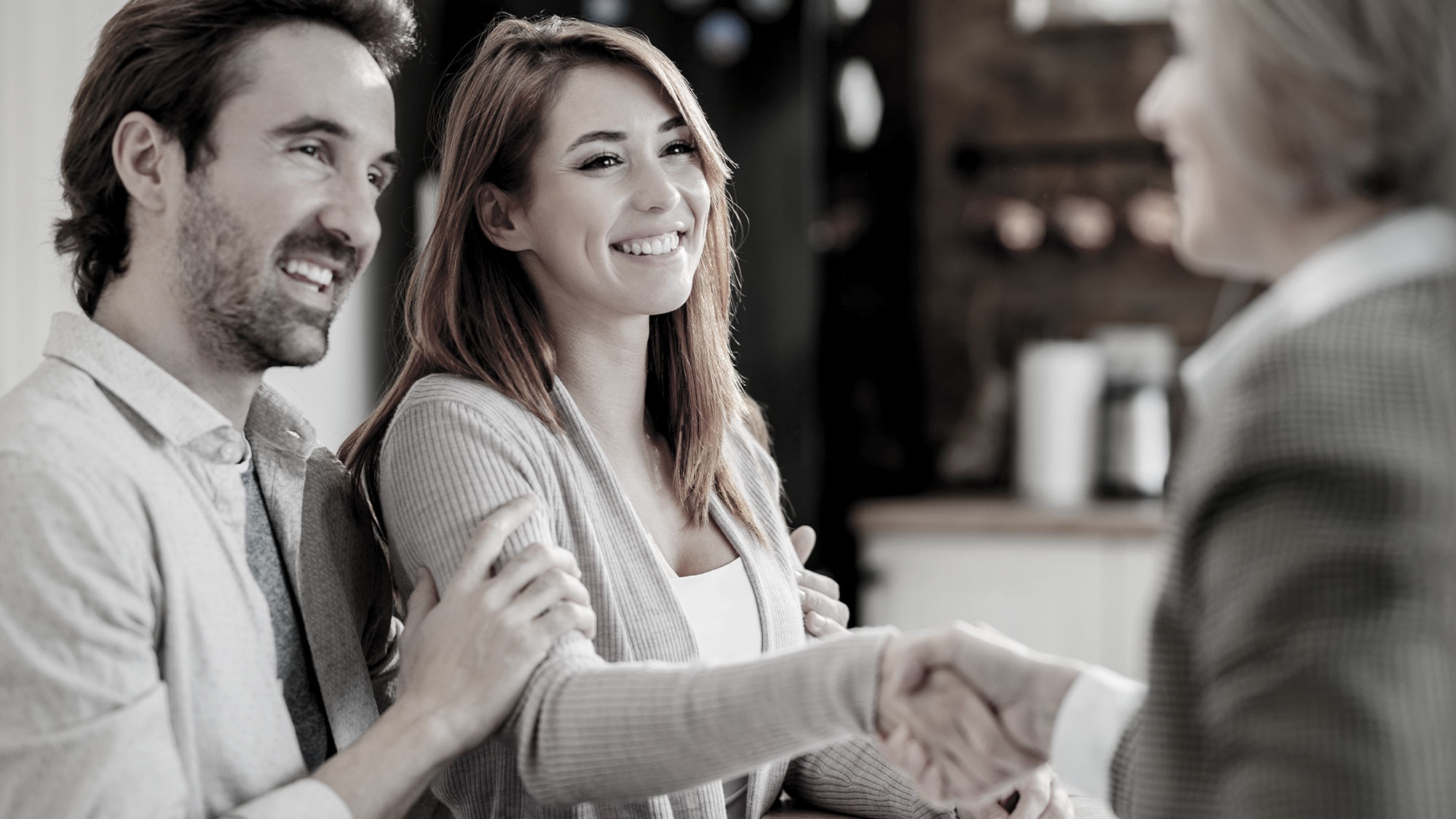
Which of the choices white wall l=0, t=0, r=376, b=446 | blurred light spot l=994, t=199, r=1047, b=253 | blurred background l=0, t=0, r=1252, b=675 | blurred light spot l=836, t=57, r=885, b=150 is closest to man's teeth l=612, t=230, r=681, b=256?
white wall l=0, t=0, r=376, b=446

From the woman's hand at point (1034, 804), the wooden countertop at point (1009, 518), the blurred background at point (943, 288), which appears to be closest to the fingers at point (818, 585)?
the woman's hand at point (1034, 804)

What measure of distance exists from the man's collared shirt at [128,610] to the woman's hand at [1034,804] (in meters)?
0.65

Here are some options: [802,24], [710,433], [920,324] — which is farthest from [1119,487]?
[710,433]

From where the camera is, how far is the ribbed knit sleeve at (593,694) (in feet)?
3.23

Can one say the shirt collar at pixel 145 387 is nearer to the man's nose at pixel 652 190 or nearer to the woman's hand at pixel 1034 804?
the man's nose at pixel 652 190

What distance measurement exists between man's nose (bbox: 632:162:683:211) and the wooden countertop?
1685 mm

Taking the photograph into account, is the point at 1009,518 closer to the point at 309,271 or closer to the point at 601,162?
the point at 601,162

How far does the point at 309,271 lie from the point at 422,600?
32cm

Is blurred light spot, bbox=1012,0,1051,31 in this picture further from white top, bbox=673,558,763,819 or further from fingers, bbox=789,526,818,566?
white top, bbox=673,558,763,819

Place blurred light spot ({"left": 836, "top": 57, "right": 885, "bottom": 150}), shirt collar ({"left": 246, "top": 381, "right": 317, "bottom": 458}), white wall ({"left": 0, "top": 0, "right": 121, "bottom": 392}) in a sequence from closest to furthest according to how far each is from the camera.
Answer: shirt collar ({"left": 246, "top": 381, "right": 317, "bottom": 458}) < white wall ({"left": 0, "top": 0, "right": 121, "bottom": 392}) < blurred light spot ({"left": 836, "top": 57, "right": 885, "bottom": 150})

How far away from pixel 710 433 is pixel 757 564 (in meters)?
0.18

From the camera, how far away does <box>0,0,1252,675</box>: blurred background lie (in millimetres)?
2791

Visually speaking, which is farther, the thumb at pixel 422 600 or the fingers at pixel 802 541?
the fingers at pixel 802 541

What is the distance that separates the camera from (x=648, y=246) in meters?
1.35
